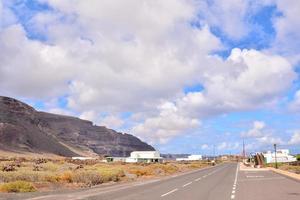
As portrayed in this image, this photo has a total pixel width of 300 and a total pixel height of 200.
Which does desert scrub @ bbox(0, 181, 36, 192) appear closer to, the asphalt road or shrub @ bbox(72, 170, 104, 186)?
the asphalt road

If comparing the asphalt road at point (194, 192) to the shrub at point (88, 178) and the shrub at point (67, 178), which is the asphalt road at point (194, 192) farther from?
the shrub at point (67, 178)

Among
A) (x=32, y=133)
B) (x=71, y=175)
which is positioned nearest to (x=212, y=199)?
(x=71, y=175)

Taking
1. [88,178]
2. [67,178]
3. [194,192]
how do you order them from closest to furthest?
[194,192] < [67,178] < [88,178]

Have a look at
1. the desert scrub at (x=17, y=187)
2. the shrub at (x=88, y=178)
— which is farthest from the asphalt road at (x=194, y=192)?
the shrub at (x=88, y=178)

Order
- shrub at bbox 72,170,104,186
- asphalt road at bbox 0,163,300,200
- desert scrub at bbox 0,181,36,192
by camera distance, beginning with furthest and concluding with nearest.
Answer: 1. shrub at bbox 72,170,104,186
2. desert scrub at bbox 0,181,36,192
3. asphalt road at bbox 0,163,300,200

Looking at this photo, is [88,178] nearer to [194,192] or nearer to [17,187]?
[17,187]

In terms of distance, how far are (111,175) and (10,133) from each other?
118m

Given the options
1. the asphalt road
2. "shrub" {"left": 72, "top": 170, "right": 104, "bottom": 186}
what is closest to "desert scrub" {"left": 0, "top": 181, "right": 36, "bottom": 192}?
the asphalt road

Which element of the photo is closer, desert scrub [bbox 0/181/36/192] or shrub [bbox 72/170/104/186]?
desert scrub [bbox 0/181/36/192]

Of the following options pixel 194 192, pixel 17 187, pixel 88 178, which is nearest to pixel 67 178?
A: pixel 88 178

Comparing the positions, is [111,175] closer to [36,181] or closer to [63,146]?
[36,181]

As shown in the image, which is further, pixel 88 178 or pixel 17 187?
pixel 88 178

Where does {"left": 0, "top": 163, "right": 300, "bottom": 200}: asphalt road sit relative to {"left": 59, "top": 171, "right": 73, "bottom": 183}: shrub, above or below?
below

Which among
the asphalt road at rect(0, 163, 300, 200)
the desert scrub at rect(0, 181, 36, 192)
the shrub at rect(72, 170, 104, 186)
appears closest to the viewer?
the asphalt road at rect(0, 163, 300, 200)
